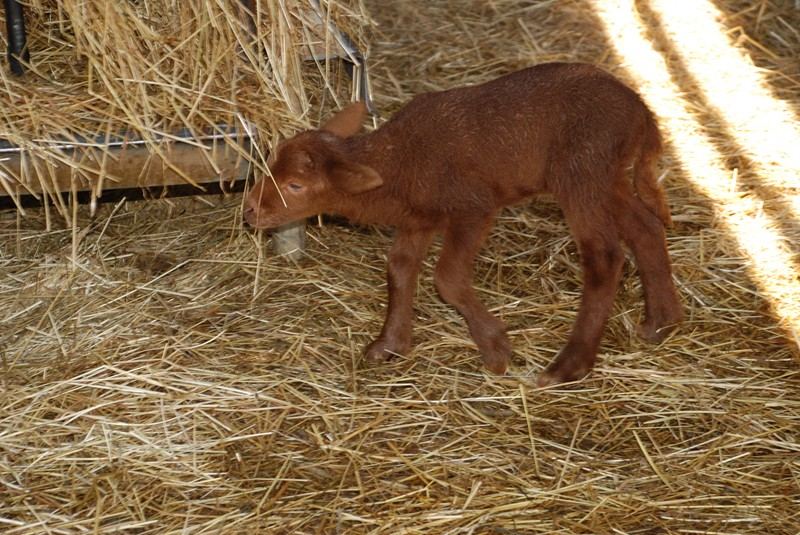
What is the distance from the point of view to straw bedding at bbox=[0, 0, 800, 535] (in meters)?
3.50

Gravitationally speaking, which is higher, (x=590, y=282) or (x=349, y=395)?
(x=590, y=282)

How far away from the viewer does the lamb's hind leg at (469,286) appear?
164 inches

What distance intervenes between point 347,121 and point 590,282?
1163 mm

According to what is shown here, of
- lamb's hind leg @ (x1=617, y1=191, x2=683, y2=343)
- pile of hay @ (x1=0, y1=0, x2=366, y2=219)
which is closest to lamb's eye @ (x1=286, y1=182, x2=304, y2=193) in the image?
pile of hay @ (x1=0, y1=0, x2=366, y2=219)

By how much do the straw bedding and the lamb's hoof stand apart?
43 mm

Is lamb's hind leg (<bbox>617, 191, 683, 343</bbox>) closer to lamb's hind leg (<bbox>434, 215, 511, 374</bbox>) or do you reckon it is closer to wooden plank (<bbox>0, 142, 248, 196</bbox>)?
lamb's hind leg (<bbox>434, 215, 511, 374</bbox>)

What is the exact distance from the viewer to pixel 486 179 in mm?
4203

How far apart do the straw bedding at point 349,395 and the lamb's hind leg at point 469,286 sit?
96mm

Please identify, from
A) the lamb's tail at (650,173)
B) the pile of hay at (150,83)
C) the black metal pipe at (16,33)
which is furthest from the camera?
the black metal pipe at (16,33)

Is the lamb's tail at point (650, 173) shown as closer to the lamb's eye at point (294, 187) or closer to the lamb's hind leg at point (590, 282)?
the lamb's hind leg at point (590, 282)

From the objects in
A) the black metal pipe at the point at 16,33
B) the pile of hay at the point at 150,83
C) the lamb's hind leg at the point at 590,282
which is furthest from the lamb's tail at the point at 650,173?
the black metal pipe at the point at 16,33

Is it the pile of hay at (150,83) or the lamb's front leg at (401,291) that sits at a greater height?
the pile of hay at (150,83)

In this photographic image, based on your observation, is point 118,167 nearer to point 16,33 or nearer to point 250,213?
point 250,213

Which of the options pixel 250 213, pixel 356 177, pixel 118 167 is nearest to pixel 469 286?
pixel 356 177
